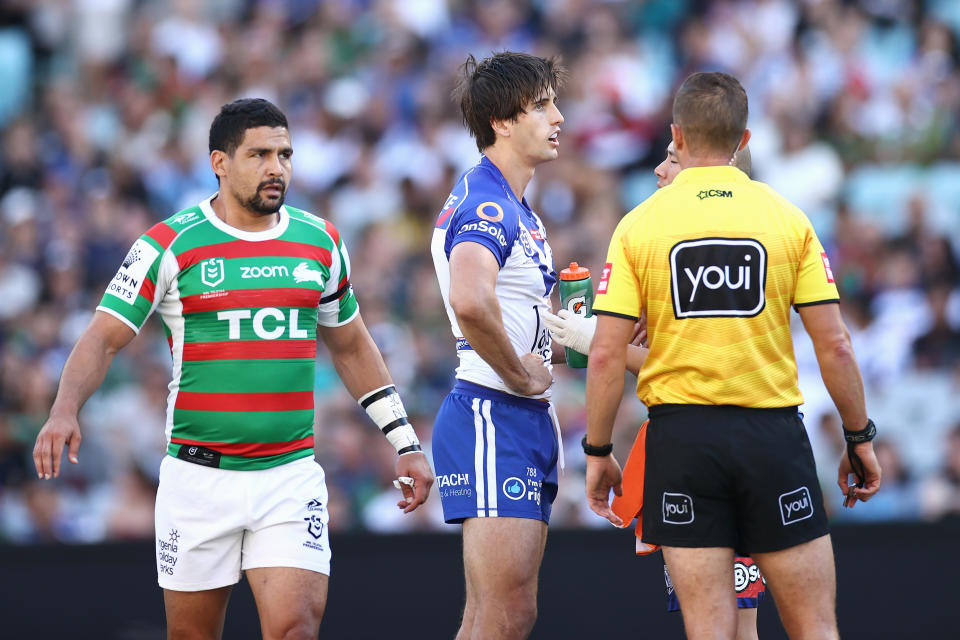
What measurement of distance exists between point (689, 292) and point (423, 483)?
145 centimetres

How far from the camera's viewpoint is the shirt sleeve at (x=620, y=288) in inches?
168

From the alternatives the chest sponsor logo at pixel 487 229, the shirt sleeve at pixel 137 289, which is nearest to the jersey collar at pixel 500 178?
the chest sponsor logo at pixel 487 229

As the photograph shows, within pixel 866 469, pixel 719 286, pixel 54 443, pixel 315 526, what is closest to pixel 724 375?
pixel 719 286

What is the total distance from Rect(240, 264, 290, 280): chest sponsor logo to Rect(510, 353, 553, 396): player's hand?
99cm

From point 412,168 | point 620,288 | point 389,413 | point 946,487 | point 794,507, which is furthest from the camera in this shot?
point 412,168

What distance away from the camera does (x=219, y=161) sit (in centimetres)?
495

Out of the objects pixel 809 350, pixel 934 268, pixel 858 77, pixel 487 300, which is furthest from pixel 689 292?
pixel 858 77

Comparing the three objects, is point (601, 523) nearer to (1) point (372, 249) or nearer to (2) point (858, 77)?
(1) point (372, 249)

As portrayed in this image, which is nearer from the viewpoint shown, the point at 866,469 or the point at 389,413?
the point at 866,469

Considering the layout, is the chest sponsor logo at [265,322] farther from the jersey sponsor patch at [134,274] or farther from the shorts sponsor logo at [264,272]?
the jersey sponsor patch at [134,274]

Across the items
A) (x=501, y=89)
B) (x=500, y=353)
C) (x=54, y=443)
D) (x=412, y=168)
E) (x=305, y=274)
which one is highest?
(x=412, y=168)

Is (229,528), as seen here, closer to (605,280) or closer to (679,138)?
(605,280)

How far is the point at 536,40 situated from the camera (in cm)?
1168

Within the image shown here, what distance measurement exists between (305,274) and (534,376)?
38.7 inches
